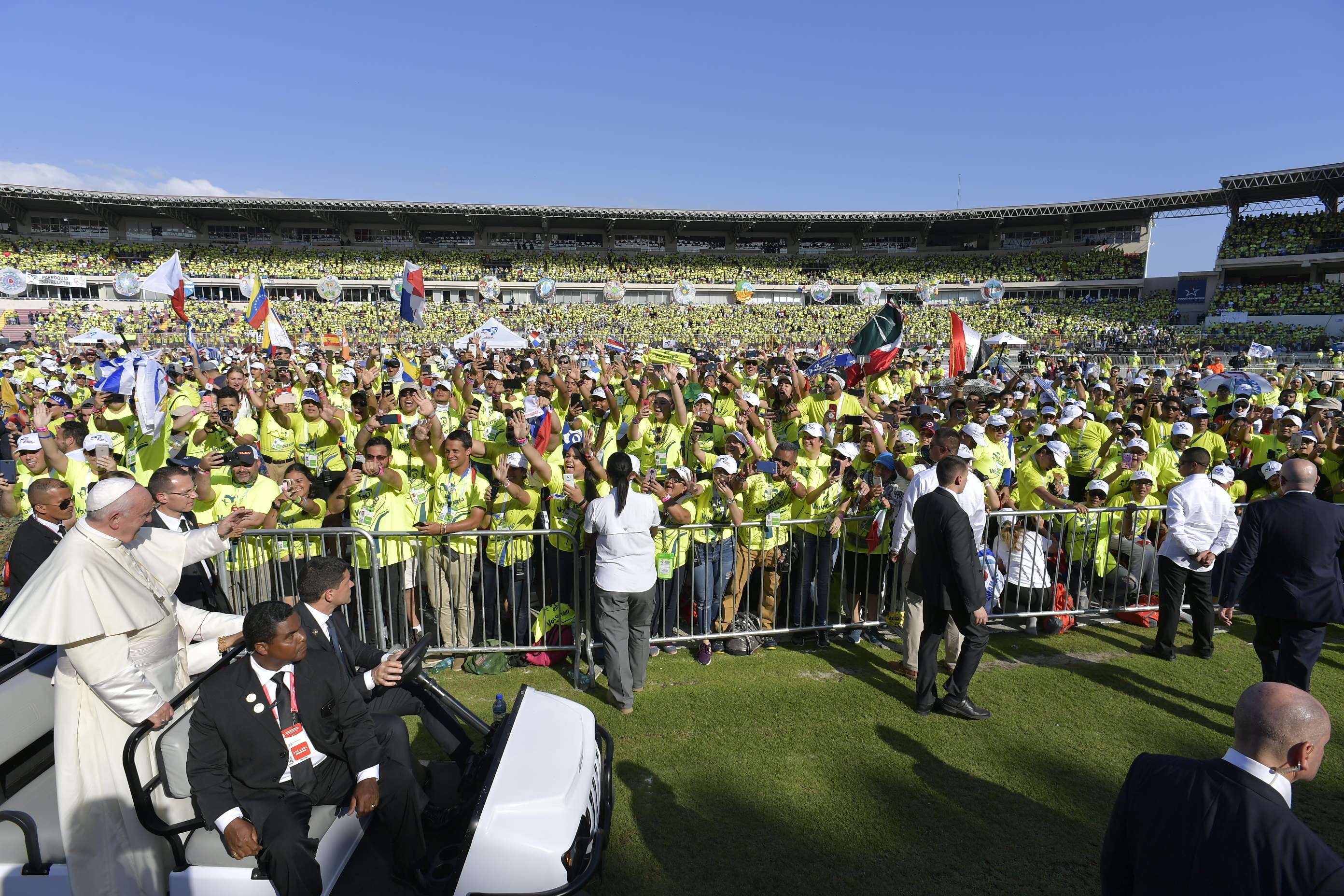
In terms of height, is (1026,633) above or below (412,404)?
below

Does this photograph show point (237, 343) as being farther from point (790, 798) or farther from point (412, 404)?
point (790, 798)

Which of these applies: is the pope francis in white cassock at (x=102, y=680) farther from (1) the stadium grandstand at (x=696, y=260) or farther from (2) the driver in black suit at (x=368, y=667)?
(1) the stadium grandstand at (x=696, y=260)

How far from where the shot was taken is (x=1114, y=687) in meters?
5.50

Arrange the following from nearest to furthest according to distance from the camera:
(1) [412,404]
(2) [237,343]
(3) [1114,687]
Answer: (3) [1114,687], (1) [412,404], (2) [237,343]

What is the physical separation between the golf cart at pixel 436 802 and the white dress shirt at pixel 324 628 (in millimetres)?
193

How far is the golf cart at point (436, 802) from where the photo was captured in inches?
115

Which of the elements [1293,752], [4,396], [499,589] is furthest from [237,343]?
[1293,752]

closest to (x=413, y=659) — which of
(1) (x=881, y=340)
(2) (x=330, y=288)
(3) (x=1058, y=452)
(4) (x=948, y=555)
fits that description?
(4) (x=948, y=555)

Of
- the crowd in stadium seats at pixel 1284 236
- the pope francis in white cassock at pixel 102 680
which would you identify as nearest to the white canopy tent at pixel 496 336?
the pope francis in white cassock at pixel 102 680

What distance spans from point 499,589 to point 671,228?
50731 mm

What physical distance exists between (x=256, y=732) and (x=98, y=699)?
2.24 ft

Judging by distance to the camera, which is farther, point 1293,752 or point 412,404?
point 412,404

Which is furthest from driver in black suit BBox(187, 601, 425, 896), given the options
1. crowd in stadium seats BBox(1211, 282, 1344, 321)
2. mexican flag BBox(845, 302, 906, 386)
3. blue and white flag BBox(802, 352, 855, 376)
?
crowd in stadium seats BBox(1211, 282, 1344, 321)

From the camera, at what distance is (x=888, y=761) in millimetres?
4520
